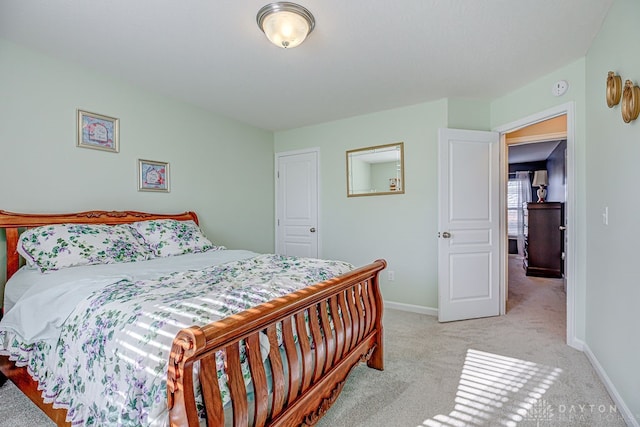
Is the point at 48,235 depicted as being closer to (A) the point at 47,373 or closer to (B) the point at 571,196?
(A) the point at 47,373

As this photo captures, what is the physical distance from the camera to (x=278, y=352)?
4.12ft

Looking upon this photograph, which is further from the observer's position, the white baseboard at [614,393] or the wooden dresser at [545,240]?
the wooden dresser at [545,240]

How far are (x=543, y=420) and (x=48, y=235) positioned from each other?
321 cm

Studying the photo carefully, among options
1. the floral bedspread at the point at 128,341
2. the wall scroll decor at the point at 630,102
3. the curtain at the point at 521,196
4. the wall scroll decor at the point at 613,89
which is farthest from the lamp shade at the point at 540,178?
the floral bedspread at the point at 128,341

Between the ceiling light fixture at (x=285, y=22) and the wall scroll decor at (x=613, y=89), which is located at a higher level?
the ceiling light fixture at (x=285, y=22)

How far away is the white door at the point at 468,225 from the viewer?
3.18 meters

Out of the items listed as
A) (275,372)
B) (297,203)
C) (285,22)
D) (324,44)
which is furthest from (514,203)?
(275,372)

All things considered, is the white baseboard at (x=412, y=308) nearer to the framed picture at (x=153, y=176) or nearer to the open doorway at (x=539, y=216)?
the open doorway at (x=539, y=216)

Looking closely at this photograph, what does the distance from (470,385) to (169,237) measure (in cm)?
254

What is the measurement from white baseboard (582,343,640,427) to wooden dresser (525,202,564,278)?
3333mm

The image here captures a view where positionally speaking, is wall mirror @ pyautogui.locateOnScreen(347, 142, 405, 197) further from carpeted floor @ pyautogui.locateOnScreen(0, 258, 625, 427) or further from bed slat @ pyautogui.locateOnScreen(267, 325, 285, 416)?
bed slat @ pyautogui.locateOnScreen(267, 325, 285, 416)

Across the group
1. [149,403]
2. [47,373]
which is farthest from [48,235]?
[149,403]

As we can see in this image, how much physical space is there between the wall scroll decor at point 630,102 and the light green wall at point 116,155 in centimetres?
351

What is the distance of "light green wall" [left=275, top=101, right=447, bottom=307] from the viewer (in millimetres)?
3432
